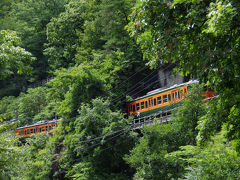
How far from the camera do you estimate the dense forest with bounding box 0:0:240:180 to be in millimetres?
6656

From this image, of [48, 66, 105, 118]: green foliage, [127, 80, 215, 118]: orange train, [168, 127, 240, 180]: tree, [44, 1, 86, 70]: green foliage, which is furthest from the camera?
[44, 1, 86, 70]: green foliage

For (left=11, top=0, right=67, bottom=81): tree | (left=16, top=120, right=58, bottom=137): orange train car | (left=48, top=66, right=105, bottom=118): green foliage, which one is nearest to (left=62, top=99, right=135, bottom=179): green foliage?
(left=48, top=66, right=105, bottom=118): green foliage

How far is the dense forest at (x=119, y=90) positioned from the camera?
666 cm

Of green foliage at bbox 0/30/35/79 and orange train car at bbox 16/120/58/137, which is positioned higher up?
orange train car at bbox 16/120/58/137

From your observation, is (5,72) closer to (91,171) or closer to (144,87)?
(91,171)

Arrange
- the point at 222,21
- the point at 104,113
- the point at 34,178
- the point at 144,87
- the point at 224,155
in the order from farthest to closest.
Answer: the point at 144,87 < the point at 34,178 < the point at 104,113 < the point at 224,155 < the point at 222,21

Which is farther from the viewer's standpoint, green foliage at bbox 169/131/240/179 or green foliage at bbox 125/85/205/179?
green foliage at bbox 125/85/205/179

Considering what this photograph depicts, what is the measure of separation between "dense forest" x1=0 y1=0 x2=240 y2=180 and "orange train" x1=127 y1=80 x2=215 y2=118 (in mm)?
1472

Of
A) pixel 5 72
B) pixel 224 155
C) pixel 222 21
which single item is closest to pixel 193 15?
pixel 222 21

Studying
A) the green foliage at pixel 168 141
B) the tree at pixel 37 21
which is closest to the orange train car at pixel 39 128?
the green foliage at pixel 168 141

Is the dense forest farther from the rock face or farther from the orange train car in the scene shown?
the orange train car

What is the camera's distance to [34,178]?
84.8ft

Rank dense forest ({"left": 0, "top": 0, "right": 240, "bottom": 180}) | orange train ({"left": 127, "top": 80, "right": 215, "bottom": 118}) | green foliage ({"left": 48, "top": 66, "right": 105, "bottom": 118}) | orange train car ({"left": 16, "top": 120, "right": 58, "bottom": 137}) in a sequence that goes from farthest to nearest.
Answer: orange train car ({"left": 16, "top": 120, "right": 58, "bottom": 137}) → green foliage ({"left": 48, "top": 66, "right": 105, "bottom": 118}) → orange train ({"left": 127, "top": 80, "right": 215, "bottom": 118}) → dense forest ({"left": 0, "top": 0, "right": 240, "bottom": 180})

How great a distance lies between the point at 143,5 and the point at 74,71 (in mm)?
20630
